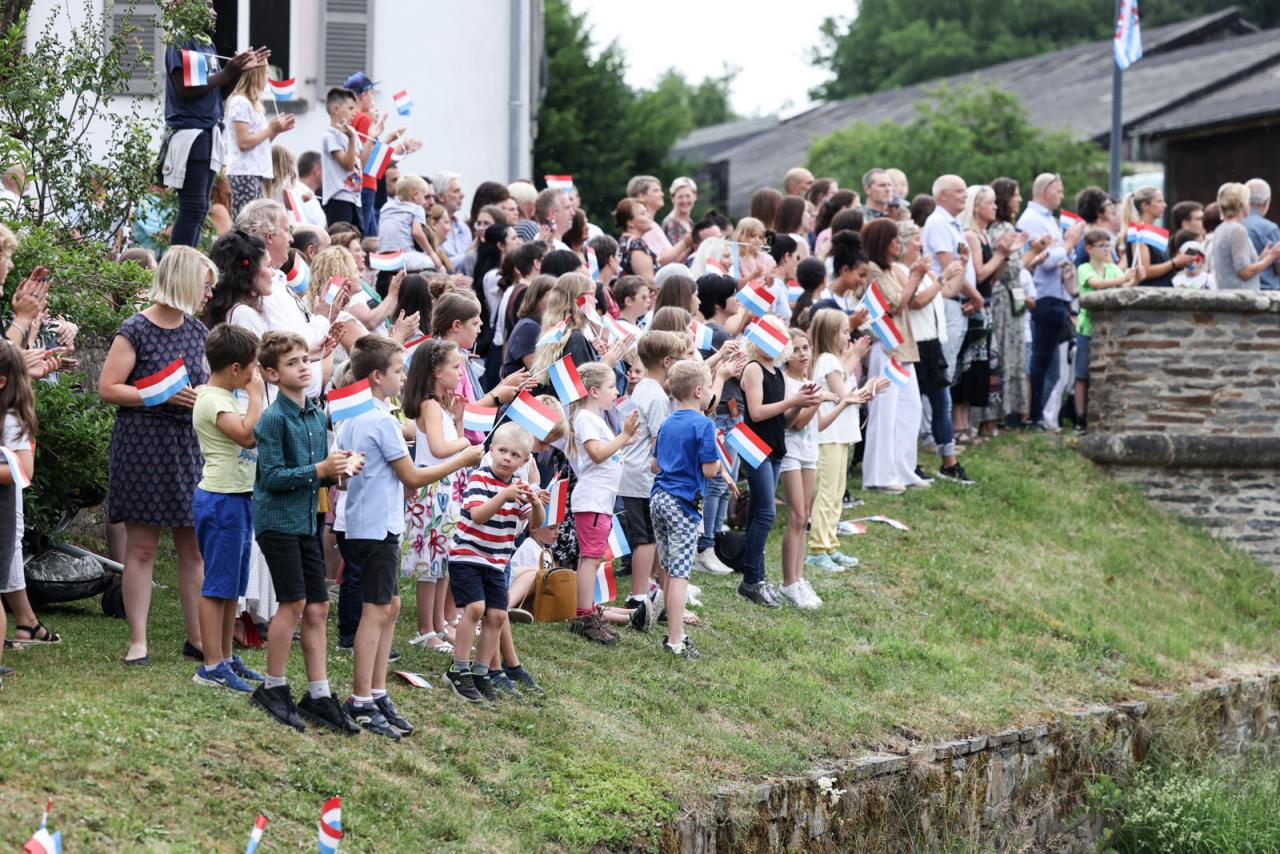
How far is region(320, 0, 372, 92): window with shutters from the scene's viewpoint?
1798 centimetres

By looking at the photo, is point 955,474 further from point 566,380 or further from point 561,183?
point 566,380

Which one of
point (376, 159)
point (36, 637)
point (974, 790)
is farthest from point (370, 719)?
point (376, 159)

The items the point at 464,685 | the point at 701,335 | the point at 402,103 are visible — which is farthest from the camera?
the point at 402,103

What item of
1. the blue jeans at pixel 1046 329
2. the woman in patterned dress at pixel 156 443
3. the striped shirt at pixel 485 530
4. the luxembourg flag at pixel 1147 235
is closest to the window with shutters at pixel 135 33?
the woman in patterned dress at pixel 156 443

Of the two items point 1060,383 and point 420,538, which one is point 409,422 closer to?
point 420,538

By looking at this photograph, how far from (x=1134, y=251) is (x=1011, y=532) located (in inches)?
159

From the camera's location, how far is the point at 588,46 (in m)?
37.2

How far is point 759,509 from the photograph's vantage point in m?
11.1

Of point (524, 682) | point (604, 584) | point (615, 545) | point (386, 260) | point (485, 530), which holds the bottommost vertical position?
point (524, 682)

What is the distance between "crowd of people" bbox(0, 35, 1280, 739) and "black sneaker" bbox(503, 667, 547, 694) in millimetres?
14

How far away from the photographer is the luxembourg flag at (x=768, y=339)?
1089 cm

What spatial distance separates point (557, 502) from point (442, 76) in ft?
31.2

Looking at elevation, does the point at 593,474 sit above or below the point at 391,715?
above

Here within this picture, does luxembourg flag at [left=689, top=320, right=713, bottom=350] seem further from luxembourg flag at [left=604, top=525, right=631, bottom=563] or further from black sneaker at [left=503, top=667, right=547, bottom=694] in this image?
black sneaker at [left=503, top=667, right=547, bottom=694]
